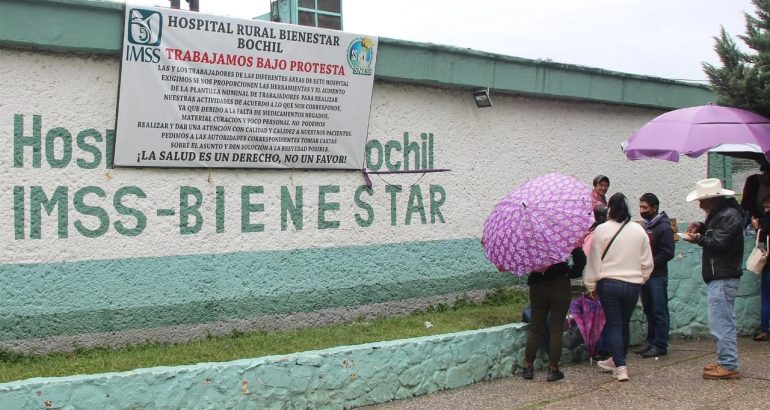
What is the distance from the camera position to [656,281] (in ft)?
24.0

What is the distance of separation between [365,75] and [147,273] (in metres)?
2.78

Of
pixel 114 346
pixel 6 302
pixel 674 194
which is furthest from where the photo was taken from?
pixel 674 194

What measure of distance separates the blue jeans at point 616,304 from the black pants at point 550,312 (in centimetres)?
31

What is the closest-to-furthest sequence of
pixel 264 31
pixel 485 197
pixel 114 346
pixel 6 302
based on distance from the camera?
1. pixel 6 302
2. pixel 114 346
3. pixel 264 31
4. pixel 485 197

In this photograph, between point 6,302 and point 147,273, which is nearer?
point 6,302

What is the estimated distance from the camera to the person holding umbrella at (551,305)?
21.0ft

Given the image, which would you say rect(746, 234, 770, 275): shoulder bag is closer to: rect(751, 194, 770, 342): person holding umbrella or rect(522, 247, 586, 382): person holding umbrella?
rect(751, 194, 770, 342): person holding umbrella

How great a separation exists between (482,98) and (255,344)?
3746 mm

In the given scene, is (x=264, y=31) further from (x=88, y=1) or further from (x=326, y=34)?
(x=88, y=1)

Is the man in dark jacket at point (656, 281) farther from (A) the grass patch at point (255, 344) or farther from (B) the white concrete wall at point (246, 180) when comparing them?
(B) the white concrete wall at point (246, 180)

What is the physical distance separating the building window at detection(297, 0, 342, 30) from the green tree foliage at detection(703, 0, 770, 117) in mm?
4744

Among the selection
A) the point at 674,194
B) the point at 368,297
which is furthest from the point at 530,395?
the point at 674,194

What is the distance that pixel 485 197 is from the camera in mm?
8922

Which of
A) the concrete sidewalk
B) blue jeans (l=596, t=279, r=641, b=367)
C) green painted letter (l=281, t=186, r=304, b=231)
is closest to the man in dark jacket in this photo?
the concrete sidewalk
